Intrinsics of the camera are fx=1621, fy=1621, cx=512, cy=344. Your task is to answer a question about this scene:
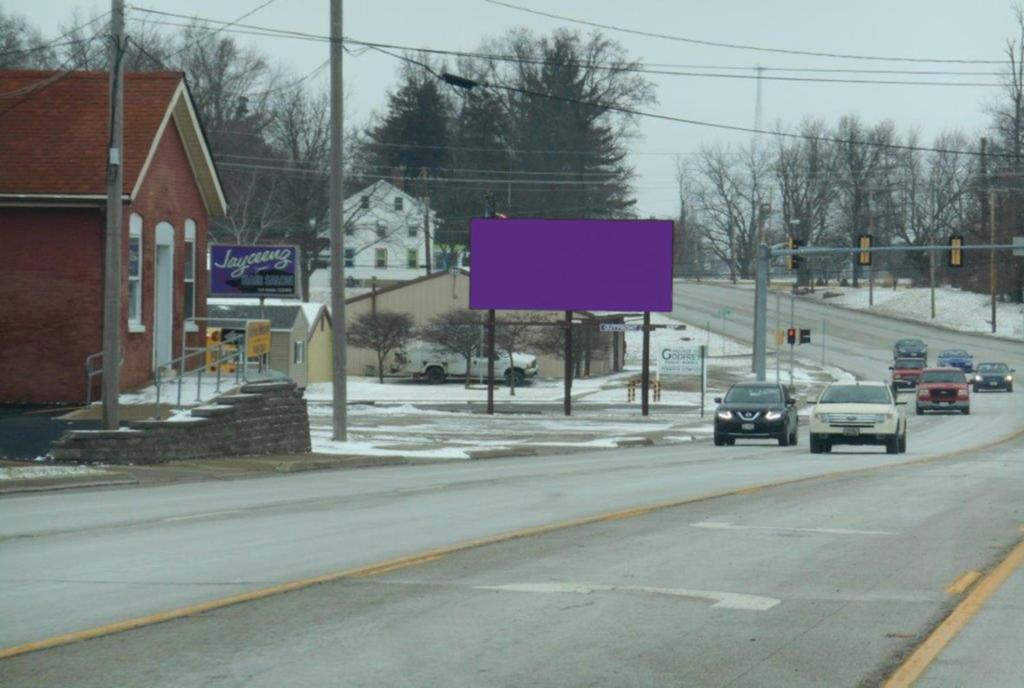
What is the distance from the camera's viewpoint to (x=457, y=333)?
251ft

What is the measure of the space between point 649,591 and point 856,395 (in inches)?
1008

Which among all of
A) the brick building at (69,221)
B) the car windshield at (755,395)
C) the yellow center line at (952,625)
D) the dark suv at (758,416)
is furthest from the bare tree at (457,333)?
the yellow center line at (952,625)

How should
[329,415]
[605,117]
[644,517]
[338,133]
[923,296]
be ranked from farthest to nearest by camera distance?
[923,296] < [605,117] < [329,415] < [338,133] < [644,517]

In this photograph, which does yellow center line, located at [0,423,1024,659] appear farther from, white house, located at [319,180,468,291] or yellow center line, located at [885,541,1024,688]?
white house, located at [319,180,468,291]

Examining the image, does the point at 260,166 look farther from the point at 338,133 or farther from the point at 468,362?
the point at 338,133

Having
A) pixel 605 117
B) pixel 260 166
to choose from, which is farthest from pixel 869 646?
pixel 605 117

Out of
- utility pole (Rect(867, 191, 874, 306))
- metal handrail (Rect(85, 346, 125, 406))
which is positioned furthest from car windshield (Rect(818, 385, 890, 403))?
utility pole (Rect(867, 191, 874, 306))

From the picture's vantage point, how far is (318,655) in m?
9.02

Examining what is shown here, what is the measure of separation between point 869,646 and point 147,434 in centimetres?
1764

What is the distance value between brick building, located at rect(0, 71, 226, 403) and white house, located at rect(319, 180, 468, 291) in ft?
272

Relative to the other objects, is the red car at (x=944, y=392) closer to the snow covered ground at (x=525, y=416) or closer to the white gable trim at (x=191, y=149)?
the snow covered ground at (x=525, y=416)

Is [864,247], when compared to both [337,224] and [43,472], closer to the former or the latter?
[337,224]

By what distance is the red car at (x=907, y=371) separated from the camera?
77.6 metres

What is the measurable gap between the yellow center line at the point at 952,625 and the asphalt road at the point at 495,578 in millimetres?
178
